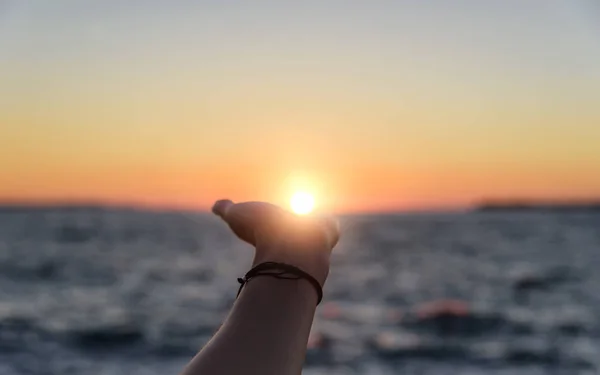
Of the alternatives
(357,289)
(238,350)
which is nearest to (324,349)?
(357,289)

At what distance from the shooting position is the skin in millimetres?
1467

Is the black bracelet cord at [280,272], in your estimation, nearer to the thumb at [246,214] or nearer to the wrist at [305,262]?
the wrist at [305,262]

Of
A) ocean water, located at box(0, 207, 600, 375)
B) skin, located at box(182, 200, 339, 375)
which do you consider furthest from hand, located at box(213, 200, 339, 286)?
ocean water, located at box(0, 207, 600, 375)

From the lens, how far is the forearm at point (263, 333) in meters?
1.45

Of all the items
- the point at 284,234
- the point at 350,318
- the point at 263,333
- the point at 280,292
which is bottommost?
the point at 263,333

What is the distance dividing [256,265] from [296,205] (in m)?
0.55

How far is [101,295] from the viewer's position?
15617 millimetres

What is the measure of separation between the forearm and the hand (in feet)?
0.30

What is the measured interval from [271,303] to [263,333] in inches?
4.5

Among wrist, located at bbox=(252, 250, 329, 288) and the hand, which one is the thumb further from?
wrist, located at bbox=(252, 250, 329, 288)

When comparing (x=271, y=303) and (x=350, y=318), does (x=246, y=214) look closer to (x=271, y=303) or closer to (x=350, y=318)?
(x=271, y=303)

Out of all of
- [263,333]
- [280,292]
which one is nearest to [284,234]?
[280,292]

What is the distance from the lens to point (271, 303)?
1.64m

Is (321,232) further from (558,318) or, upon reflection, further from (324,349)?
(558,318)
